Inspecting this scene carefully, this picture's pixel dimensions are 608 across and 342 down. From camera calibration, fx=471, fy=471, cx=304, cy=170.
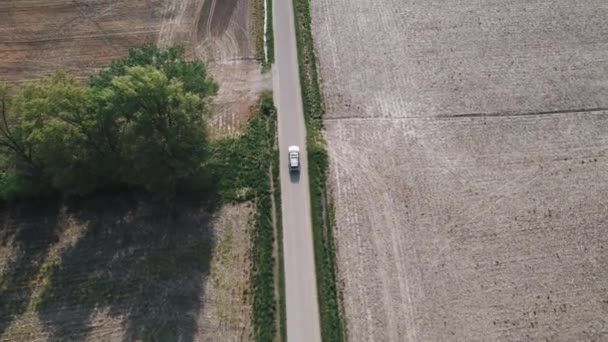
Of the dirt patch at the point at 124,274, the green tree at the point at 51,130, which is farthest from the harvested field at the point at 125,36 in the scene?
the green tree at the point at 51,130

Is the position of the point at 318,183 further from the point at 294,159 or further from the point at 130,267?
the point at 130,267

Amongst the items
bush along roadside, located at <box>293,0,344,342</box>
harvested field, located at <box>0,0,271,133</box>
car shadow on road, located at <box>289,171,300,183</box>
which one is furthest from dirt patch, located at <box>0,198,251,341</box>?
harvested field, located at <box>0,0,271,133</box>

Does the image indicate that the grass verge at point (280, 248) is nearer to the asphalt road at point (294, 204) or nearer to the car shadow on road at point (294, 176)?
the asphalt road at point (294, 204)

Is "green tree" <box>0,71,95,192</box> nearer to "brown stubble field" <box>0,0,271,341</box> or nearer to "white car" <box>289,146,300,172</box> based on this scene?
"brown stubble field" <box>0,0,271,341</box>

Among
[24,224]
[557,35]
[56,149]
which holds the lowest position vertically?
[24,224]

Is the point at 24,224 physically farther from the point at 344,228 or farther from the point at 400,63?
the point at 400,63

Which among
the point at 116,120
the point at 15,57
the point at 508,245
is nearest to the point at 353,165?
the point at 508,245

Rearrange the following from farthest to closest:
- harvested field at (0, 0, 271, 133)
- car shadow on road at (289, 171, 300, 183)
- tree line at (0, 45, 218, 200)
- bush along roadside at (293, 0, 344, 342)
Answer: harvested field at (0, 0, 271, 133)
car shadow on road at (289, 171, 300, 183)
bush along roadside at (293, 0, 344, 342)
tree line at (0, 45, 218, 200)
